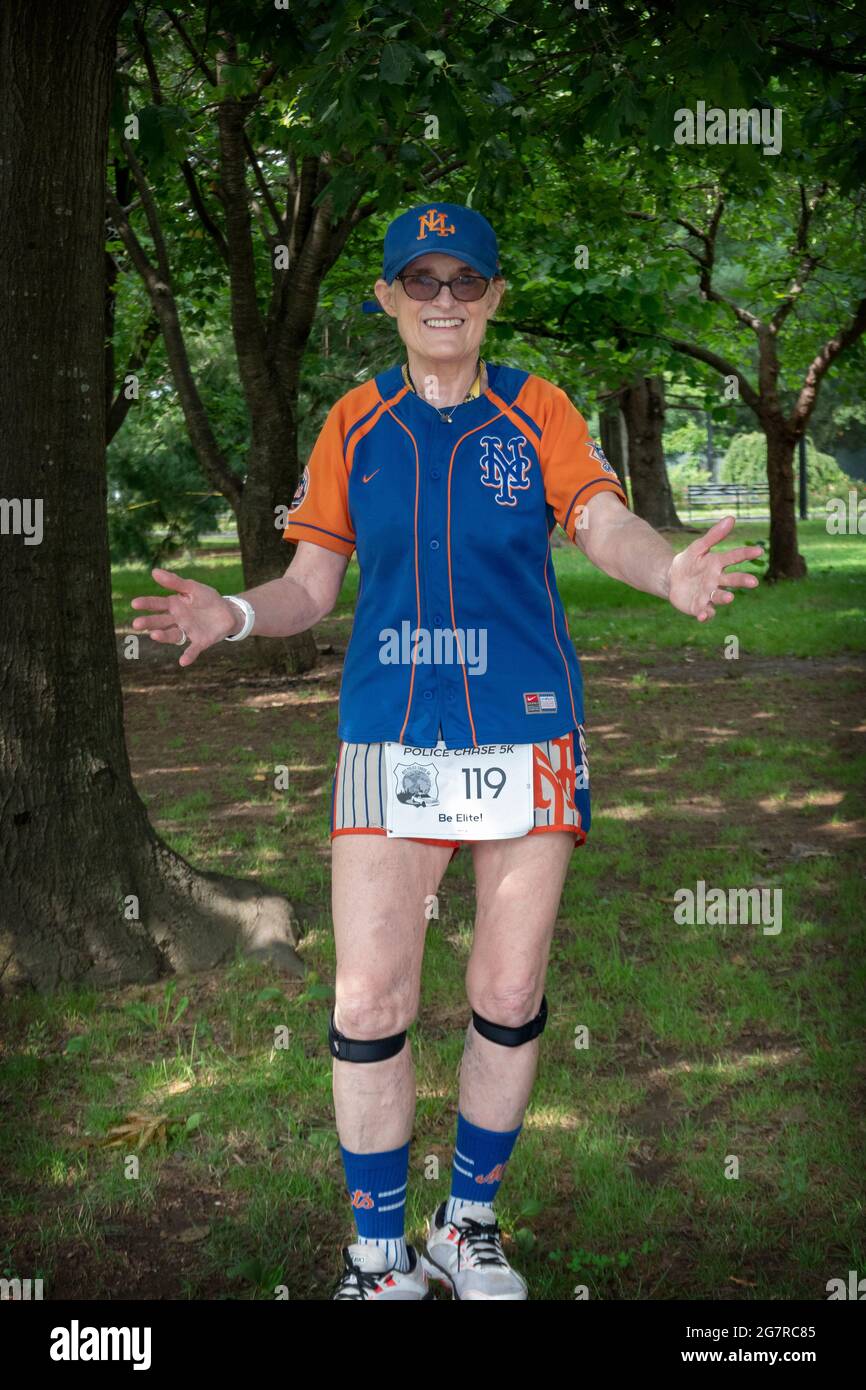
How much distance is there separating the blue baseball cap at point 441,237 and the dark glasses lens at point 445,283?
0.10 feet

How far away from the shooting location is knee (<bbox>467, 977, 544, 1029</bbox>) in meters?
3.10

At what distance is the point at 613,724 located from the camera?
33.8ft

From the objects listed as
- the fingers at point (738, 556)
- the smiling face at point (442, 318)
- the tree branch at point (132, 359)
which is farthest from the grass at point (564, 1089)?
the tree branch at point (132, 359)

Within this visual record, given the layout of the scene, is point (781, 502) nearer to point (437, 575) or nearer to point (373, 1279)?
point (437, 575)

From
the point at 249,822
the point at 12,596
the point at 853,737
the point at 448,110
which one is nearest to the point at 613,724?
the point at 853,737

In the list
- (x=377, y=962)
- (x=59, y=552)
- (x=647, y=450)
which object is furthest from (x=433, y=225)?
(x=647, y=450)

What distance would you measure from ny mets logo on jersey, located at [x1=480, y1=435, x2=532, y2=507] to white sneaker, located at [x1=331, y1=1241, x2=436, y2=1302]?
167cm

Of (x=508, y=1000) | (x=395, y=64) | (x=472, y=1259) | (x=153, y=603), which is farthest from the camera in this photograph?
(x=395, y=64)

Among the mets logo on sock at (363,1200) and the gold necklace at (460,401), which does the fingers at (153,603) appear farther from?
the mets logo on sock at (363,1200)

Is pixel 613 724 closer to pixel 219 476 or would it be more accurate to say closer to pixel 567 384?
pixel 219 476

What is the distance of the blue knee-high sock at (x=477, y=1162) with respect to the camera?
3.24 m

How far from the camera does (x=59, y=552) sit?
17.0 feet

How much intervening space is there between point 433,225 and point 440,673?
0.98 metres

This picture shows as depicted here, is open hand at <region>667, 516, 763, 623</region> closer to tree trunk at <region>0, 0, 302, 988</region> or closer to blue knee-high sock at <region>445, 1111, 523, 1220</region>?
blue knee-high sock at <region>445, 1111, 523, 1220</region>
